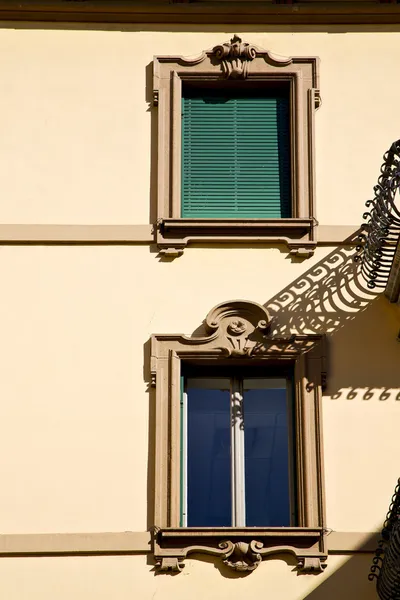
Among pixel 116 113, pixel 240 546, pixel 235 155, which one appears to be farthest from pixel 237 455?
pixel 116 113

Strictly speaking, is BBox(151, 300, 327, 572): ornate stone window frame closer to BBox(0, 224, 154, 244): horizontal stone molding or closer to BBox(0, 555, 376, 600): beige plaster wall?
BBox(0, 555, 376, 600): beige plaster wall

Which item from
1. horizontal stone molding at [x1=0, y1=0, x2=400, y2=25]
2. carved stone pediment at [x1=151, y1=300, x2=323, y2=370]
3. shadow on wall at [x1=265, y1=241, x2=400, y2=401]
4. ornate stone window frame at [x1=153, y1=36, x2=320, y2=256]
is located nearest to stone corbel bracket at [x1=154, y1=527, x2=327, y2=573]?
shadow on wall at [x1=265, y1=241, x2=400, y2=401]

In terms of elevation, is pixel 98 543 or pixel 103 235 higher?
pixel 103 235

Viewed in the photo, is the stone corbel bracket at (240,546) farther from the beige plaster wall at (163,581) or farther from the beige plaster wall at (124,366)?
the beige plaster wall at (124,366)

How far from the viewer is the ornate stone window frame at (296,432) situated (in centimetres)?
1499

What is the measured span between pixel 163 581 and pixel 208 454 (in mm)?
1399

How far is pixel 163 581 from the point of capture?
587 inches

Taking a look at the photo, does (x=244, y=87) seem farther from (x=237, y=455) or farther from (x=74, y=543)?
(x=74, y=543)

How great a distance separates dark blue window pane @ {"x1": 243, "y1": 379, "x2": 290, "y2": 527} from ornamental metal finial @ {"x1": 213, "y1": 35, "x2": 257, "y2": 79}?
129 inches

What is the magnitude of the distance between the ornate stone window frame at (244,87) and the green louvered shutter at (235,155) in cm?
15

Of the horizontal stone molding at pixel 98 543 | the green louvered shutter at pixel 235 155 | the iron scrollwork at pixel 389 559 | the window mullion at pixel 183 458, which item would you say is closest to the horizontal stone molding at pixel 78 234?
the green louvered shutter at pixel 235 155

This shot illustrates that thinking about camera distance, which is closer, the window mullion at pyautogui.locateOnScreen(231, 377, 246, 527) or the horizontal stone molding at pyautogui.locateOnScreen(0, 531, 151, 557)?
the horizontal stone molding at pyautogui.locateOnScreen(0, 531, 151, 557)

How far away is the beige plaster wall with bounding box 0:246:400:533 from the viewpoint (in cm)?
1527

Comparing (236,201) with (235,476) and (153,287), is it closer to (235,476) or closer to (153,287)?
(153,287)
